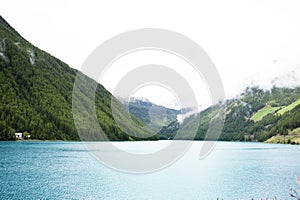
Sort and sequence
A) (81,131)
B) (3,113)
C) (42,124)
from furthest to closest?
(81,131) < (42,124) < (3,113)

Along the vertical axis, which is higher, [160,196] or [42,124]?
[42,124]

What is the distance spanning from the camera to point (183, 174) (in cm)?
5450

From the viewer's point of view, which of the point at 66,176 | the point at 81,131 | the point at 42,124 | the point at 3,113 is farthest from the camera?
the point at 81,131

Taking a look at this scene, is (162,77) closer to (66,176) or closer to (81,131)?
(66,176)

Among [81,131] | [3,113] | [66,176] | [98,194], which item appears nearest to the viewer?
[98,194]

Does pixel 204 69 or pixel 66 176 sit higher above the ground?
pixel 204 69

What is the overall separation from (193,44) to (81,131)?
167m

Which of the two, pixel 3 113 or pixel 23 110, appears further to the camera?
pixel 23 110

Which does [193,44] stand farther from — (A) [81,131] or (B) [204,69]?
(A) [81,131]

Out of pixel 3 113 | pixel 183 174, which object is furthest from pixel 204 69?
pixel 3 113

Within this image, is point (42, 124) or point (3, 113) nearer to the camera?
point (3, 113)

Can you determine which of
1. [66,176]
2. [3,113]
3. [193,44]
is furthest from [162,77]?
[3,113]

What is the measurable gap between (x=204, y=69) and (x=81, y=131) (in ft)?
555

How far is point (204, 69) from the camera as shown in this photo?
1465 inches
